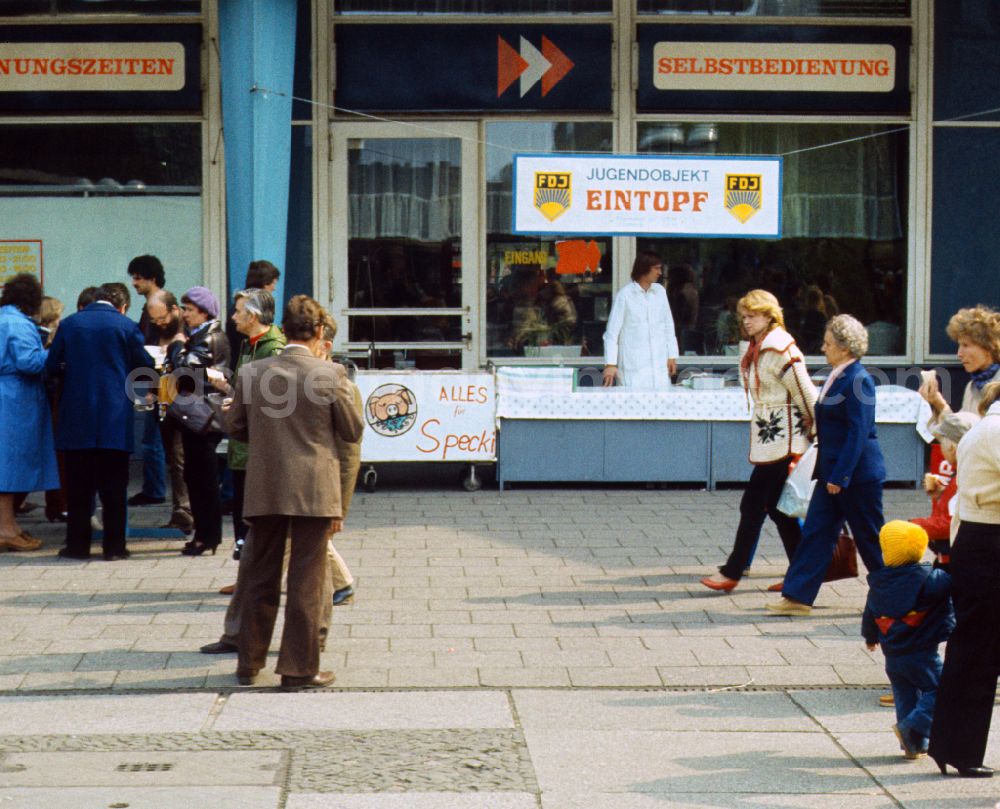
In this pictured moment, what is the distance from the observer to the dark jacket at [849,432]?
766 centimetres

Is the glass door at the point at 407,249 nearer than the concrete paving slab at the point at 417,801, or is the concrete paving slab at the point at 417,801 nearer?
the concrete paving slab at the point at 417,801

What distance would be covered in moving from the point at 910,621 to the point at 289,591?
264 cm

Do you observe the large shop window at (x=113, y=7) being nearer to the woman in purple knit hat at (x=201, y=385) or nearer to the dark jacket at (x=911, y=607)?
the woman in purple knit hat at (x=201, y=385)

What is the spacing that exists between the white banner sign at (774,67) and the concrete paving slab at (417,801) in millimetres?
9504

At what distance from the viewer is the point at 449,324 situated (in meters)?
13.6

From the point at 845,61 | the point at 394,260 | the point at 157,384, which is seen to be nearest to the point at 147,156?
the point at 394,260

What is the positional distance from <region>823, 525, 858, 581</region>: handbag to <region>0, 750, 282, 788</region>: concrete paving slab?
3.61 m

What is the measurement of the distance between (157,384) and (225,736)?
4281 millimetres

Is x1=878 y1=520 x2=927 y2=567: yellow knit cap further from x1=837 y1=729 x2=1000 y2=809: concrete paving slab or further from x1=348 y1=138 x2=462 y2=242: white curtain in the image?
x1=348 y1=138 x2=462 y2=242: white curtain

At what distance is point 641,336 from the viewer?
12500 mm

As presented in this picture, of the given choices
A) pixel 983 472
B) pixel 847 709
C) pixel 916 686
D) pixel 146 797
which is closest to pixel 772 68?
pixel 847 709

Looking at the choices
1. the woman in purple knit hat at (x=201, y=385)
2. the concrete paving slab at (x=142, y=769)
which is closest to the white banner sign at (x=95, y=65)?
the woman in purple knit hat at (x=201, y=385)

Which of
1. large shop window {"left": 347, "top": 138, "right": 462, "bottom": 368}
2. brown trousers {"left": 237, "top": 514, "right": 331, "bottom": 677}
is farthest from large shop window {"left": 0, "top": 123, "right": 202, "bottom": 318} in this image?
brown trousers {"left": 237, "top": 514, "right": 331, "bottom": 677}

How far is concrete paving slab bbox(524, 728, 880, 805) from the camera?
5.28 metres
